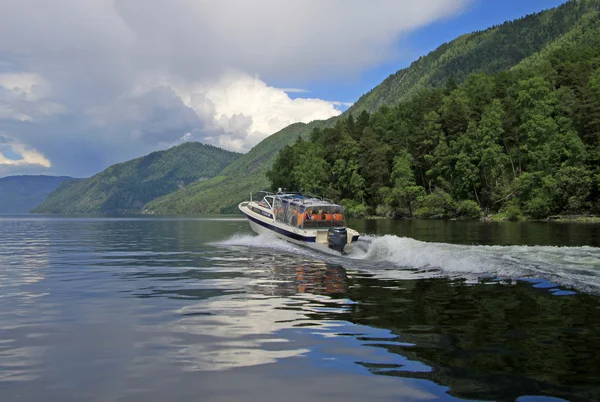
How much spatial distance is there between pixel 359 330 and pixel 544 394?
463cm

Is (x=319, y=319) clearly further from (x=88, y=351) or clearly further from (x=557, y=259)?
A: (x=557, y=259)

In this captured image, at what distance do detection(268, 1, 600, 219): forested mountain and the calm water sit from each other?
63552 mm

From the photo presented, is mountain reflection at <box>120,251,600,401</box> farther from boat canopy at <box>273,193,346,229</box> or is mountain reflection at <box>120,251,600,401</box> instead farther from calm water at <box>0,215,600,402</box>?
boat canopy at <box>273,193,346,229</box>

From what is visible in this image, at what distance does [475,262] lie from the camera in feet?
68.4

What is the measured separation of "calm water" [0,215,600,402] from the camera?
24.6 ft

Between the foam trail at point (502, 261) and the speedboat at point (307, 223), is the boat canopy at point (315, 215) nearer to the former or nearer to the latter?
the speedboat at point (307, 223)

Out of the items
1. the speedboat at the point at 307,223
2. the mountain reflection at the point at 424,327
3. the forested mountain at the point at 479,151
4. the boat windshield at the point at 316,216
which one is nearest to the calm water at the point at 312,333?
the mountain reflection at the point at 424,327

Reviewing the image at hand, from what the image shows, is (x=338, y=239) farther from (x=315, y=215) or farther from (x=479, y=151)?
(x=479, y=151)

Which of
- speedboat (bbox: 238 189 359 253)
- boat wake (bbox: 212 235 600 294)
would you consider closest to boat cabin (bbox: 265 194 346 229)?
speedboat (bbox: 238 189 359 253)

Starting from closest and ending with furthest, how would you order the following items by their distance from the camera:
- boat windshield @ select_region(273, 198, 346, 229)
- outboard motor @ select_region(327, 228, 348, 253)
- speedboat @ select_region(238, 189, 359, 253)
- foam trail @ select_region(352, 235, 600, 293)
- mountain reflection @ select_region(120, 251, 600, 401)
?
mountain reflection @ select_region(120, 251, 600, 401)
foam trail @ select_region(352, 235, 600, 293)
outboard motor @ select_region(327, 228, 348, 253)
speedboat @ select_region(238, 189, 359, 253)
boat windshield @ select_region(273, 198, 346, 229)

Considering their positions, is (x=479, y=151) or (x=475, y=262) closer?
(x=475, y=262)

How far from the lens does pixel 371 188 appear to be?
118m

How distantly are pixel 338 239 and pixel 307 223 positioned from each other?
574 centimetres

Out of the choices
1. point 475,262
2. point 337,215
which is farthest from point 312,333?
point 337,215
